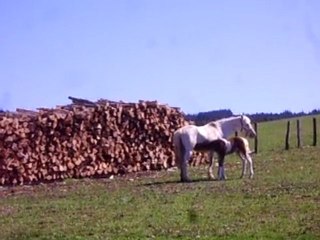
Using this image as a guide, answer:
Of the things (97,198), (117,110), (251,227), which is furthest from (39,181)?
(251,227)

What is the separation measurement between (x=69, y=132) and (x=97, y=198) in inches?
372

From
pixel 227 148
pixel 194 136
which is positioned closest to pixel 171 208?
pixel 227 148

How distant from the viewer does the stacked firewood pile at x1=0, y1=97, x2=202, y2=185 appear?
28.9 m

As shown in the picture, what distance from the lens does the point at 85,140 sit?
30.7 m

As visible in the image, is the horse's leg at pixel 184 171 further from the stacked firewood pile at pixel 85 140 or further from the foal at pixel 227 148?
the stacked firewood pile at pixel 85 140

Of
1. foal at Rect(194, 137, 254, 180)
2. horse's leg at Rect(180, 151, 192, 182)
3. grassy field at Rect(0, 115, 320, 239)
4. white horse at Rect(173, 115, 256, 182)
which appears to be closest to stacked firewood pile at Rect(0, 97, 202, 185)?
grassy field at Rect(0, 115, 320, 239)

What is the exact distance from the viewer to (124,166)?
103ft

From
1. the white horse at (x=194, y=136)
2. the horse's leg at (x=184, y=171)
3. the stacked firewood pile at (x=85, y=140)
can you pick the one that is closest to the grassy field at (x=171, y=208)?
the horse's leg at (x=184, y=171)

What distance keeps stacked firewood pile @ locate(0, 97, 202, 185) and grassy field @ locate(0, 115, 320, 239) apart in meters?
2.01

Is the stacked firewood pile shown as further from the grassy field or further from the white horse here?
the white horse

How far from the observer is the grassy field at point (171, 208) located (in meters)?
14.7

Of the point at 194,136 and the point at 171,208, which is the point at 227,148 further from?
the point at 171,208

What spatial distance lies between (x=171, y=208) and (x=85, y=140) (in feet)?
43.5

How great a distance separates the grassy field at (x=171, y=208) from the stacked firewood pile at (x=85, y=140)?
2.01 metres
